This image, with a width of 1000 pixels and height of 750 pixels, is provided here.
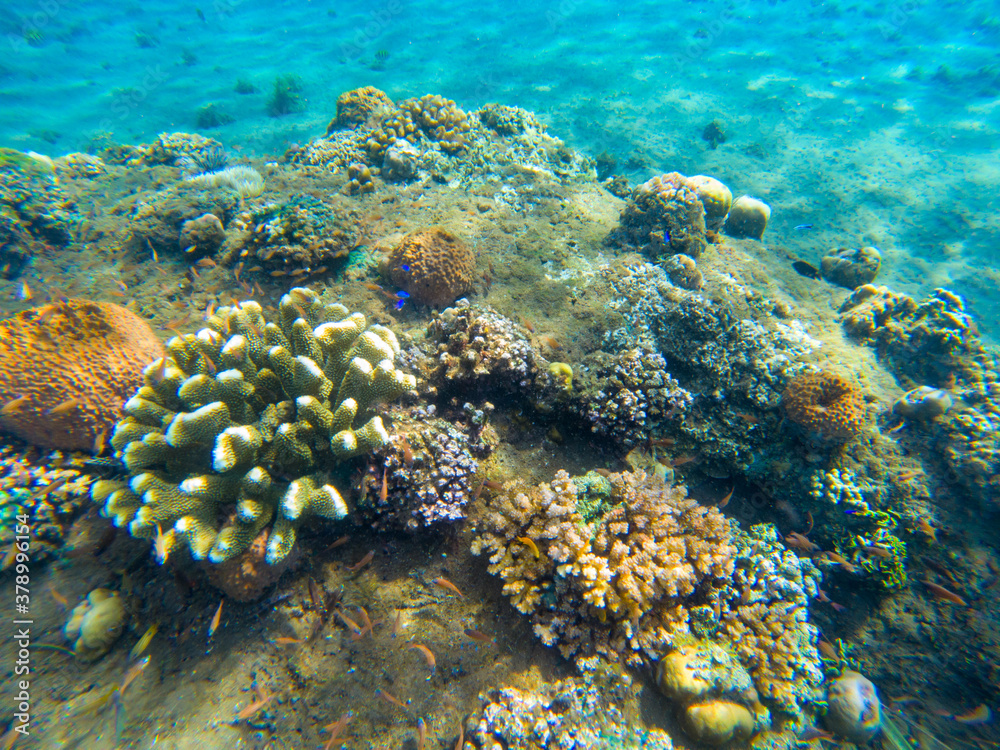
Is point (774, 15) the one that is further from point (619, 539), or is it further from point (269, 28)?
point (619, 539)

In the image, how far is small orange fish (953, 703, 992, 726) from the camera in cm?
441

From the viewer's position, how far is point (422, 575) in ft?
12.3

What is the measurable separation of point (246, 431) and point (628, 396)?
13.0 feet

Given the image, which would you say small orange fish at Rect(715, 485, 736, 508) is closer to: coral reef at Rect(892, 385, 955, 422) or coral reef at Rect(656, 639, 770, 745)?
coral reef at Rect(656, 639, 770, 745)

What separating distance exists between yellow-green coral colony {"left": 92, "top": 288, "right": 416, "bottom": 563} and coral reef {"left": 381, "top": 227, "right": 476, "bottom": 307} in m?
1.68

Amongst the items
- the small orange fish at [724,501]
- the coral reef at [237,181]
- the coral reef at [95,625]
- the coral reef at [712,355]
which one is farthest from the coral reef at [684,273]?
the coral reef at [95,625]

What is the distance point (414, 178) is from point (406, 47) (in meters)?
20.2

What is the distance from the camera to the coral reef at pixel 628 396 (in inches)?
183

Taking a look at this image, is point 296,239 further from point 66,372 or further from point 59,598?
point 59,598

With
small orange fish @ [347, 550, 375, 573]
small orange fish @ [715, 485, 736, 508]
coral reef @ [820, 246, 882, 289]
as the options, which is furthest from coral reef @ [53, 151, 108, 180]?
coral reef @ [820, 246, 882, 289]

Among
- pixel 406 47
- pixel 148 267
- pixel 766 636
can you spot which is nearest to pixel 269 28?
pixel 406 47

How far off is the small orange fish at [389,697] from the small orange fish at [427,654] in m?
0.27

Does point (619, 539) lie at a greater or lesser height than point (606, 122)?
lesser

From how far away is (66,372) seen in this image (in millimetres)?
3682
